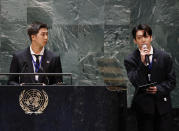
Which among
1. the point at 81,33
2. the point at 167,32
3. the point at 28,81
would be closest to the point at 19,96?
the point at 28,81

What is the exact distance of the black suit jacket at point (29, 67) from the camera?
576cm

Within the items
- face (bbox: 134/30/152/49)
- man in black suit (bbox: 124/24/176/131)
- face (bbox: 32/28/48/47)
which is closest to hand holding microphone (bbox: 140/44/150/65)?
man in black suit (bbox: 124/24/176/131)

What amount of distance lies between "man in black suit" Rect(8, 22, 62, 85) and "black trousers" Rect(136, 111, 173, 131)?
1.15 meters

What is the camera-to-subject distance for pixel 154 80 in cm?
570

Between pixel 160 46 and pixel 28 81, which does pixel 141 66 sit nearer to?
pixel 28 81

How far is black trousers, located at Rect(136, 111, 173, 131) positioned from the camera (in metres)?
5.61

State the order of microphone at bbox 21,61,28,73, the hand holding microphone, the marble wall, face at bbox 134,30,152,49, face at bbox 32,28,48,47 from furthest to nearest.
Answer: the marble wall
face at bbox 32,28,48,47
microphone at bbox 21,61,28,73
face at bbox 134,30,152,49
the hand holding microphone

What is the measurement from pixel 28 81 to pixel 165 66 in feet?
5.54

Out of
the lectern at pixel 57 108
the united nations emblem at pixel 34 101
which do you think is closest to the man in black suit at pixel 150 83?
the lectern at pixel 57 108

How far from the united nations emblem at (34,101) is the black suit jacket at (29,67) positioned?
2.53 ft

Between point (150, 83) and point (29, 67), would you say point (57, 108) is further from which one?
point (150, 83)

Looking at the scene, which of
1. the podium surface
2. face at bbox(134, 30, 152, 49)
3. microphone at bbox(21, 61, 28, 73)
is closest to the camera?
the podium surface

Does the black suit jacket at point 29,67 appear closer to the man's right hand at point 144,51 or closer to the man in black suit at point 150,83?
the man in black suit at point 150,83

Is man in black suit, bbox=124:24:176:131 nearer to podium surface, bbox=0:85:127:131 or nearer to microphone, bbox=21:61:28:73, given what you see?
podium surface, bbox=0:85:127:131
